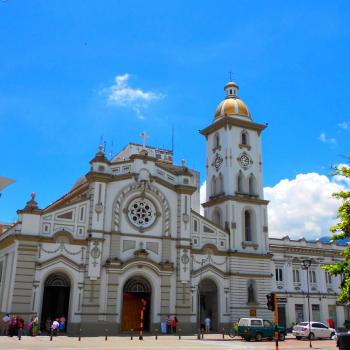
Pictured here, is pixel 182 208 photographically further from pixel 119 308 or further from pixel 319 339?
pixel 319 339

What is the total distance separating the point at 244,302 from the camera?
43062 millimetres

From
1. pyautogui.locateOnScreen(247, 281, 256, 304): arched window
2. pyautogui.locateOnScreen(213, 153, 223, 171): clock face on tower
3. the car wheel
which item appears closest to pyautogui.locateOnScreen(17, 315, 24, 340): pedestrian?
the car wheel

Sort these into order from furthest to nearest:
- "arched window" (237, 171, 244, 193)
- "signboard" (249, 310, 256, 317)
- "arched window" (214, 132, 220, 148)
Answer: "arched window" (214, 132, 220, 148), "arched window" (237, 171, 244, 193), "signboard" (249, 310, 256, 317)

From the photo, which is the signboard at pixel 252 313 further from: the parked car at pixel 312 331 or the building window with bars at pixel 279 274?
the building window with bars at pixel 279 274

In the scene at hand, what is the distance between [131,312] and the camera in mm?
39719

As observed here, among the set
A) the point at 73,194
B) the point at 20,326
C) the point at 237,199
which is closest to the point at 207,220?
the point at 237,199

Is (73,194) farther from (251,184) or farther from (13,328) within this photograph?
(13,328)

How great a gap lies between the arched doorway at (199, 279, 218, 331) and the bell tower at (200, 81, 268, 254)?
14.0 ft

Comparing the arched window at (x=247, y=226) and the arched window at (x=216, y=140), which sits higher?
the arched window at (x=216, y=140)

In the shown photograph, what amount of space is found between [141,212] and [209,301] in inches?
427

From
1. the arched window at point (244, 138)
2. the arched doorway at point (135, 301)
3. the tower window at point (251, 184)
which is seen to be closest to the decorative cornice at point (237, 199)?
the tower window at point (251, 184)

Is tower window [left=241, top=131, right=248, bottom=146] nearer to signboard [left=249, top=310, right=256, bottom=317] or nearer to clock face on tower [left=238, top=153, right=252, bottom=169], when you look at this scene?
clock face on tower [left=238, top=153, right=252, bottom=169]

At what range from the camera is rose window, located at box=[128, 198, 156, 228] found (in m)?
40.9

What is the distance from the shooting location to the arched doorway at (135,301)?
39281 mm
